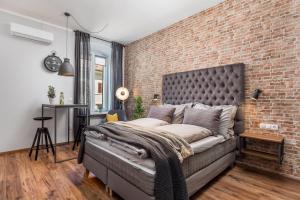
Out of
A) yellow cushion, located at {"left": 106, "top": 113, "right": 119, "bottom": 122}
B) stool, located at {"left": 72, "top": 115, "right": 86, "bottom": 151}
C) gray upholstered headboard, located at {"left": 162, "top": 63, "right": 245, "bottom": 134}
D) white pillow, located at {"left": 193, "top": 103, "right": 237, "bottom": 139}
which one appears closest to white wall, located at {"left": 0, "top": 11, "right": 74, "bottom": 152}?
stool, located at {"left": 72, "top": 115, "right": 86, "bottom": 151}

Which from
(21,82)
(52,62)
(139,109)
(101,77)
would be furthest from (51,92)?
(139,109)

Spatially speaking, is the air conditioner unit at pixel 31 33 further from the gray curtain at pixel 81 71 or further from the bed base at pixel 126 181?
the bed base at pixel 126 181

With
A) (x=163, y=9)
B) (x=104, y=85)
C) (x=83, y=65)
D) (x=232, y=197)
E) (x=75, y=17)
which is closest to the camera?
(x=232, y=197)

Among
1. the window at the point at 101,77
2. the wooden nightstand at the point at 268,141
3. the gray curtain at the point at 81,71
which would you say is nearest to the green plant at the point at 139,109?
the window at the point at 101,77

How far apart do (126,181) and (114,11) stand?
10.8 feet

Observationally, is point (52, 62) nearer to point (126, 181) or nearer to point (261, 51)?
point (126, 181)

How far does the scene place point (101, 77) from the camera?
5.33 metres

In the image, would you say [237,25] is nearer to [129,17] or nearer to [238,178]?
[129,17]

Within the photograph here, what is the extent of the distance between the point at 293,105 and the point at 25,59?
5.20 meters

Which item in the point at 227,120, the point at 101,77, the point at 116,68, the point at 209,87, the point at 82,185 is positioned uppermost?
the point at 116,68

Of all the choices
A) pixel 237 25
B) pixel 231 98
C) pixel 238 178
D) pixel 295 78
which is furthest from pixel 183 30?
pixel 238 178

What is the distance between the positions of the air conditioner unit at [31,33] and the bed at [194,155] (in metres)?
2.78

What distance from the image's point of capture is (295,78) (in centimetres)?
246

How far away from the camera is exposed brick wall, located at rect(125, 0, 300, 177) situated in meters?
2.48
